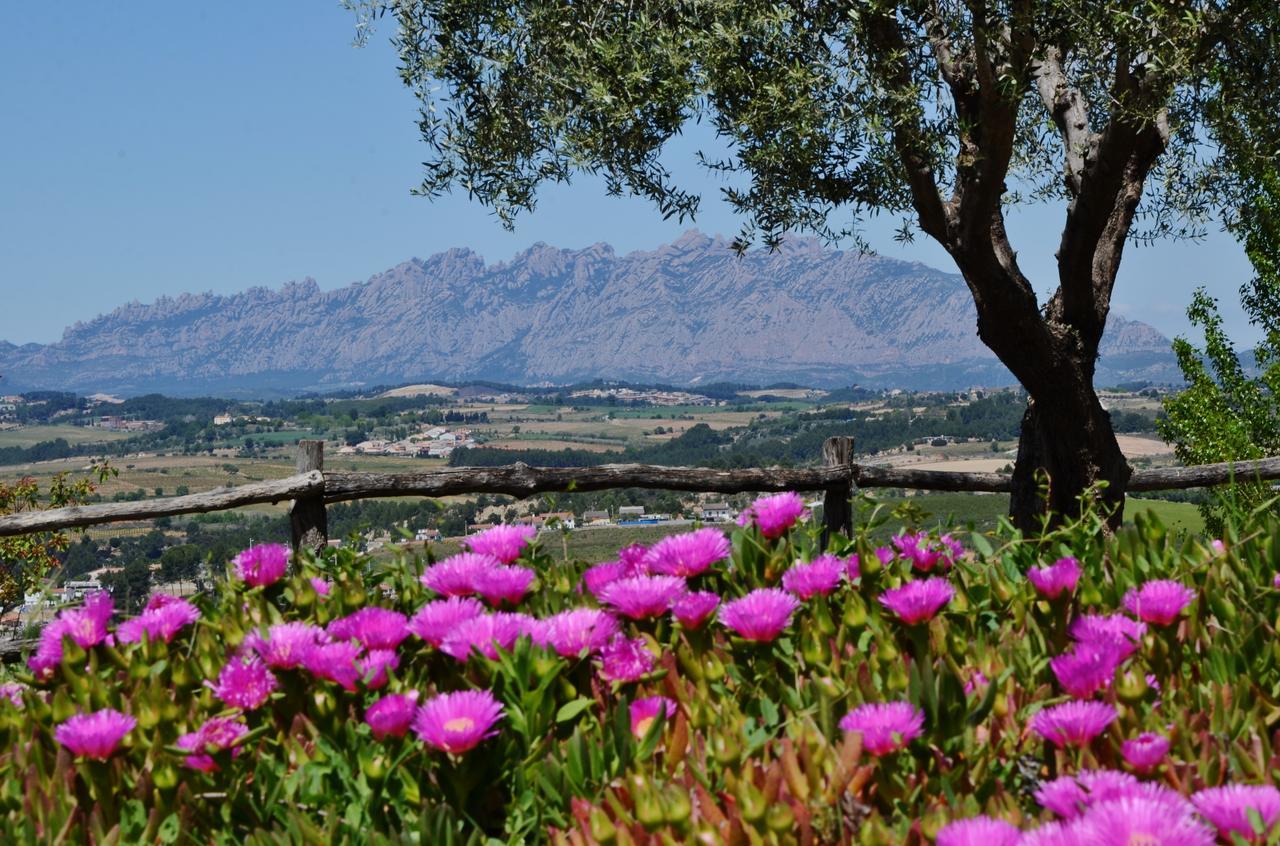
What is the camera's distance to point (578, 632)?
165 cm

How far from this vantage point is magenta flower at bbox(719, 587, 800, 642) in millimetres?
1715

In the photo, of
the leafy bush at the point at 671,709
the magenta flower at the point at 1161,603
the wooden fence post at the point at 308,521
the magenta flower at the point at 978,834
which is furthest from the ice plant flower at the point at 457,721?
the wooden fence post at the point at 308,521

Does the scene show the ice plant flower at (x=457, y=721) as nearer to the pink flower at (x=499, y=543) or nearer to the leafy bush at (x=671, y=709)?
the leafy bush at (x=671, y=709)

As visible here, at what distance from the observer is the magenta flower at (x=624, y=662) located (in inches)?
64.6

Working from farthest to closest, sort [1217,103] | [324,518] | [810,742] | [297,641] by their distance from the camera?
[1217,103] → [324,518] → [297,641] → [810,742]

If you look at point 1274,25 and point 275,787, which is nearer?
point 275,787

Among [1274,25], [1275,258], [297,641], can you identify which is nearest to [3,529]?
[297,641]

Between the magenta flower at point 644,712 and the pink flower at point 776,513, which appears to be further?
the pink flower at point 776,513

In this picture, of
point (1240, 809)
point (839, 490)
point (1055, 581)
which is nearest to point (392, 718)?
point (1240, 809)

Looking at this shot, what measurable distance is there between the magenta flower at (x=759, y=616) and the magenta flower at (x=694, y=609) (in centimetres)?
2

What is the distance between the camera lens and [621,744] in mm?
1397

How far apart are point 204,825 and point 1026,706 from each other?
110cm

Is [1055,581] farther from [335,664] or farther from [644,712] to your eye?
[335,664]

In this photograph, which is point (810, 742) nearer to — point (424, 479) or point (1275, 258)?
point (424, 479)
